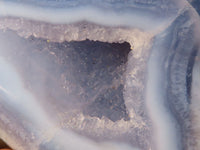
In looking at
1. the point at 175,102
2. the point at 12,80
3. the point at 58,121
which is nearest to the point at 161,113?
the point at 175,102

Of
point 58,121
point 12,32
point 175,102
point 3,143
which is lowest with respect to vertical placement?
point 3,143

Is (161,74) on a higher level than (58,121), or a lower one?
higher

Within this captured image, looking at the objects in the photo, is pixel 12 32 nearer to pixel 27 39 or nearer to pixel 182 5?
pixel 27 39
